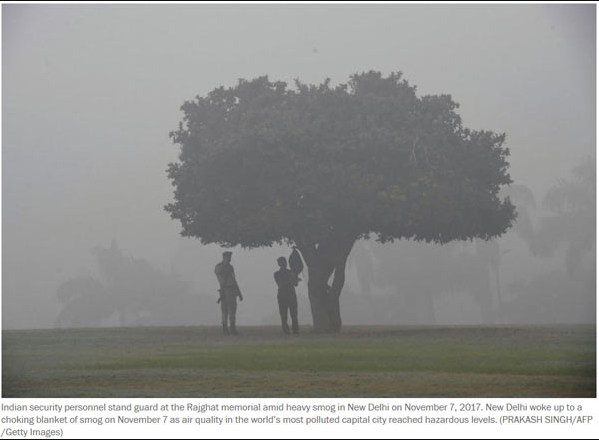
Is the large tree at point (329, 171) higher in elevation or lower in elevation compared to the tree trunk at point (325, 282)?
higher

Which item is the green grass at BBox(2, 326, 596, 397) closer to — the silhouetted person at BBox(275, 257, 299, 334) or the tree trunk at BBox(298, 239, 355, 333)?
the silhouetted person at BBox(275, 257, 299, 334)

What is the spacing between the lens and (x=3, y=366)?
2233cm

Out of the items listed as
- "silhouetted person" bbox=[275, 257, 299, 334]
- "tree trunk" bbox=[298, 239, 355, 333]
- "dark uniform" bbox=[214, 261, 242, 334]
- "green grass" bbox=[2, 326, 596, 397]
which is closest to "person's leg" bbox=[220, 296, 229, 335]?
"dark uniform" bbox=[214, 261, 242, 334]

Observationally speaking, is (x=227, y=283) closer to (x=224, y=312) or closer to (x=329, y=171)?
(x=224, y=312)

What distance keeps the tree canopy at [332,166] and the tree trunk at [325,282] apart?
98 centimetres

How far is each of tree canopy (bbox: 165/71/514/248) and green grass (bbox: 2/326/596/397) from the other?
20.3ft

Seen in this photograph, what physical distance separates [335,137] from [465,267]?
2361 inches

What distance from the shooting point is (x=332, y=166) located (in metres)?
36.8

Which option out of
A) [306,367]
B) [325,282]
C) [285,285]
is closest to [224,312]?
[285,285]

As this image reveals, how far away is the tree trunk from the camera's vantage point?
39844 mm

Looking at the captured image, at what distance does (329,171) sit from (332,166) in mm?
225

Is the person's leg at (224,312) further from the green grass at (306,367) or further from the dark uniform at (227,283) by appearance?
the green grass at (306,367)

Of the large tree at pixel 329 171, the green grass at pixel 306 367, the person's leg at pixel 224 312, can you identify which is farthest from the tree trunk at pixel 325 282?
the green grass at pixel 306 367

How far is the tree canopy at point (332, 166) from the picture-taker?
36875 mm
